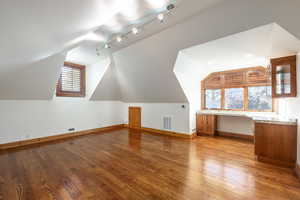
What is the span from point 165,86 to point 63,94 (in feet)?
12.2

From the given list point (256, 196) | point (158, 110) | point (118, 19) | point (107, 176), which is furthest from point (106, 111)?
point (256, 196)

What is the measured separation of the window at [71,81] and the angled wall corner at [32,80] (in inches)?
25.7

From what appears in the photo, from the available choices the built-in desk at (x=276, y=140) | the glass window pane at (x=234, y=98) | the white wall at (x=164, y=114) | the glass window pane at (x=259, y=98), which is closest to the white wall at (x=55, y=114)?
the white wall at (x=164, y=114)

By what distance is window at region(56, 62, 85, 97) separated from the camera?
490 cm

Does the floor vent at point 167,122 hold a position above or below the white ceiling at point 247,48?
below

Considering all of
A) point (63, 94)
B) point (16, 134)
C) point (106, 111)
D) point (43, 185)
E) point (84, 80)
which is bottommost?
point (43, 185)

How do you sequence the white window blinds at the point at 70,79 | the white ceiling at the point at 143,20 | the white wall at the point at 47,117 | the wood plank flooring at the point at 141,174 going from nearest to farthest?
the wood plank flooring at the point at 141,174
the white ceiling at the point at 143,20
the white wall at the point at 47,117
the white window blinds at the point at 70,79

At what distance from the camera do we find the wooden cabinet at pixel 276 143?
2.66m

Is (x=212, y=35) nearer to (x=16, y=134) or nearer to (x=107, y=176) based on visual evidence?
(x=107, y=176)

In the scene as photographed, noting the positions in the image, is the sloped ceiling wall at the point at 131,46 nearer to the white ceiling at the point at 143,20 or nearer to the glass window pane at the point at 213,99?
the white ceiling at the point at 143,20

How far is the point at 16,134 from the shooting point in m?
4.04

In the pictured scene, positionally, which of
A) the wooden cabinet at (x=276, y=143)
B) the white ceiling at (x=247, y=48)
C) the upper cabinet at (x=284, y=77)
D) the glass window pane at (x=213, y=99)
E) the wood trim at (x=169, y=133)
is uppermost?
the white ceiling at (x=247, y=48)

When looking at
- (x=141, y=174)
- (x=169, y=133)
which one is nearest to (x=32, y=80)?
(x=141, y=174)

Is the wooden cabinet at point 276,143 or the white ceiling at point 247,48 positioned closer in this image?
the white ceiling at point 247,48
